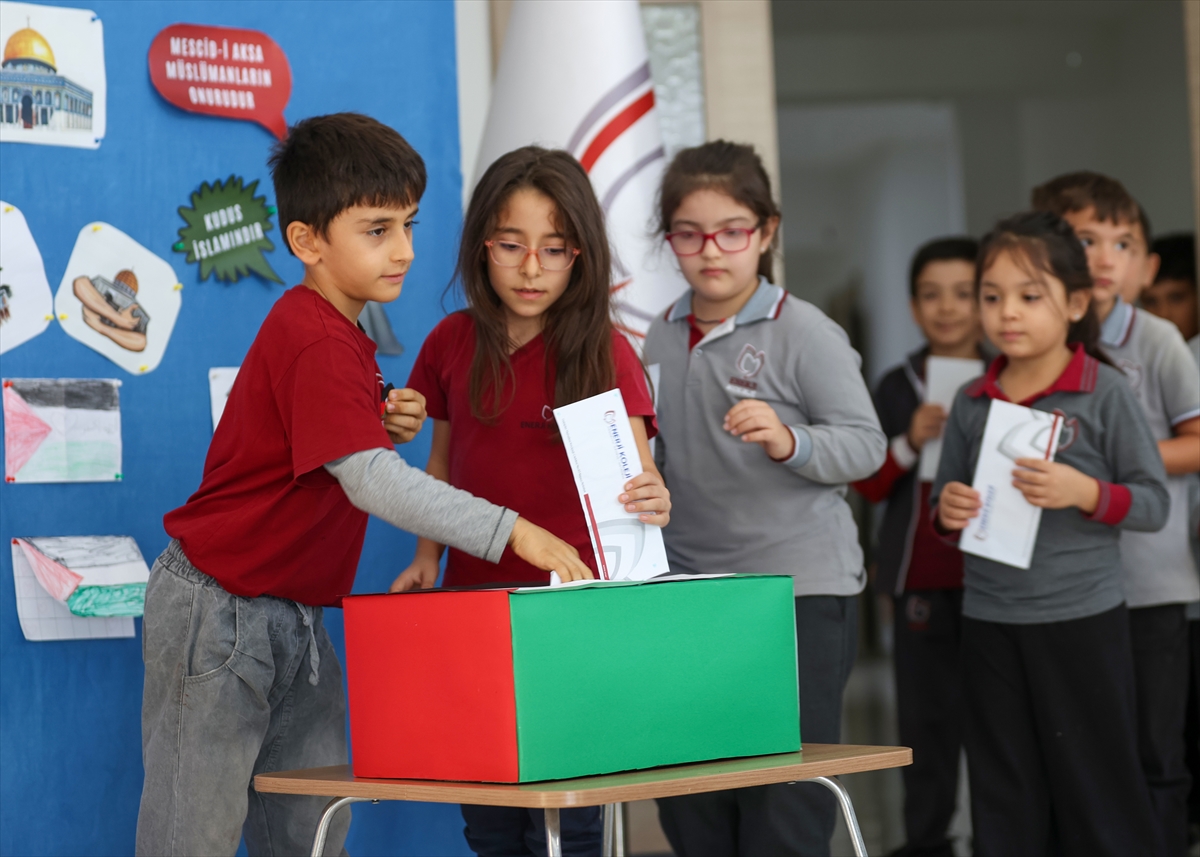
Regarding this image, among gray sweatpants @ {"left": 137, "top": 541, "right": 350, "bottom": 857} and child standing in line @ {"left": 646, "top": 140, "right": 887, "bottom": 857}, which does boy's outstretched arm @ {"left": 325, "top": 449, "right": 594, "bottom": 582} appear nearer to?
gray sweatpants @ {"left": 137, "top": 541, "right": 350, "bottom": 857}

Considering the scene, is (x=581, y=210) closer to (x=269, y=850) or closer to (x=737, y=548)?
(x=737, y=548)

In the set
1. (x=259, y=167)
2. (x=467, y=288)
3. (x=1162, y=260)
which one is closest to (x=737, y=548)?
(x=467, y=288)

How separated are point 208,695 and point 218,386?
2.55 ft

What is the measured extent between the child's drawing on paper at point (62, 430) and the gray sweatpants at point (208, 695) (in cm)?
56

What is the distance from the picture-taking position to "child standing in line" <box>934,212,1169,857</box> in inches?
82.4

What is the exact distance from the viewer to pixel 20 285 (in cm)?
199

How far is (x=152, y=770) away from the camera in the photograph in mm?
1494

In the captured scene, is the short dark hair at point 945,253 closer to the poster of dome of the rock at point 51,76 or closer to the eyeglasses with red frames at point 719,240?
the eyeglasses with red frames at point 719,240

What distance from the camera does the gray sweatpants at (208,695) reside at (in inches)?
58.1

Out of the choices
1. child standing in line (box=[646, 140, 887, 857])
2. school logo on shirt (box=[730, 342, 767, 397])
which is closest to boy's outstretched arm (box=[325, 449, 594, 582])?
child standing in line (box=[646, 140, 887, 857])

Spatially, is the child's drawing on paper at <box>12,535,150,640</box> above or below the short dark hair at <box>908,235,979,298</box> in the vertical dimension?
below

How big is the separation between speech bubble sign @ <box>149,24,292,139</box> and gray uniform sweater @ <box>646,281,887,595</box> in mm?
871

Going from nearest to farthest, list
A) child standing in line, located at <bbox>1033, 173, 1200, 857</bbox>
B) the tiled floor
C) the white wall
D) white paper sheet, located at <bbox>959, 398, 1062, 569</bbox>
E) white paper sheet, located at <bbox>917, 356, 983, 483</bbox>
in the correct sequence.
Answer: white paper sheet, located at <bbox>959, 398, 1062, 569</bbox>
child standing in line, located at <bbox>1033, 173, 1200, 857</bbox>
white paper sheet, located at <bbox>917, 356, 983, 483</bbox>
the tiled floor
the white wall

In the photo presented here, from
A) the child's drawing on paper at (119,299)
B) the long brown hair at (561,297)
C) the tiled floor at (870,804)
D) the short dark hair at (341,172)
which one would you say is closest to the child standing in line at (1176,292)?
the tiled floor at (870,804)
